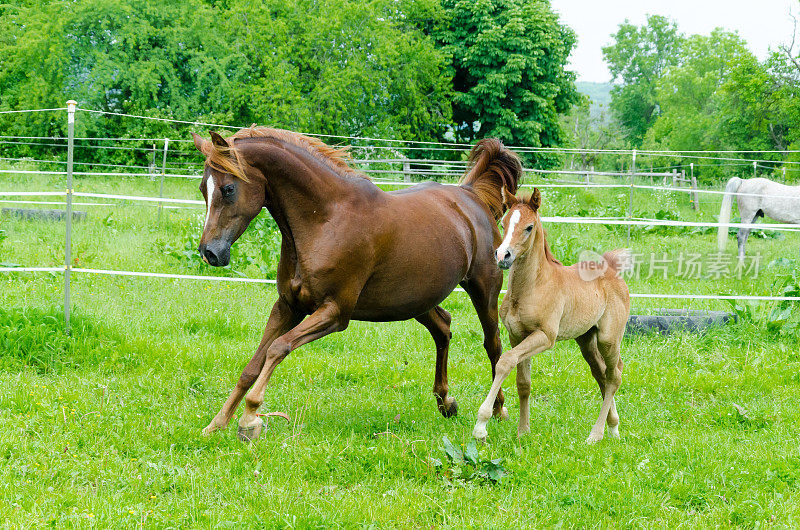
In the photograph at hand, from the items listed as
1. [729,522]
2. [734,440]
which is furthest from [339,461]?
[734,440]

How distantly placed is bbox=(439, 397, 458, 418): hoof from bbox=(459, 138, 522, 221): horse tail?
69.1 inches

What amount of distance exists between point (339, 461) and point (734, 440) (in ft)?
9.40

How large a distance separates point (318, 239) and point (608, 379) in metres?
2.31

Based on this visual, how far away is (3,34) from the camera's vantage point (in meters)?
26.1

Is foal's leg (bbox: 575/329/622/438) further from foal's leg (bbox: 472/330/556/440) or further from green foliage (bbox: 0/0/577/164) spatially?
green foliage (bbox: 0/0/577/164)

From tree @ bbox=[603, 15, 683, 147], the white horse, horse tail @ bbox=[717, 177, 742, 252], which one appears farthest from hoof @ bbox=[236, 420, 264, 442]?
tree @ bbox=[603, 15, 683, 147]

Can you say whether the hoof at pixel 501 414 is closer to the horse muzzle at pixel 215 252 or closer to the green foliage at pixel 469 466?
the green foliage at pixel 469 466

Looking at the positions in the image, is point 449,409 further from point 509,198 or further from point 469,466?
point 509,198

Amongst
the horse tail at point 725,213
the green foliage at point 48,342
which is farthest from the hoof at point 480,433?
the horse tail at point 725,213

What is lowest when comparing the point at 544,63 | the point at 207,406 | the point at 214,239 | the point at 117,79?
the point at 207,406

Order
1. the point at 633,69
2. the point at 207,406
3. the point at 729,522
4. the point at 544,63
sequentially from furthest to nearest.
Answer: the point at 633,69 → the point at 544,63 → the point at 207,406 → the point at 729,522

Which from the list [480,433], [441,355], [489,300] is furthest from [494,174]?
[480,433]

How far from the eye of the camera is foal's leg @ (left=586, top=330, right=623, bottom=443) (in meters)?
4.80

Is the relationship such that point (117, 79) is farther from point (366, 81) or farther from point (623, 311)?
point (623, 311)
